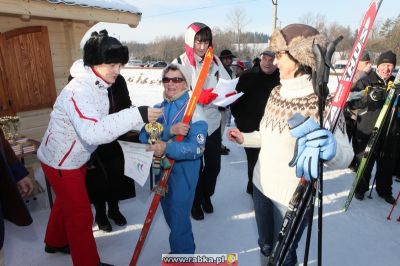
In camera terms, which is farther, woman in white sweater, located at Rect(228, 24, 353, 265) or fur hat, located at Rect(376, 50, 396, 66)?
fur hat, located at Rect(376, 50, 396, 66)

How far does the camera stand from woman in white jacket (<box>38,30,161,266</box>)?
5.86 ft

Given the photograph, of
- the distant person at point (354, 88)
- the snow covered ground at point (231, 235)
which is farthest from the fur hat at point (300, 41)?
the distant person at point (354, 88)

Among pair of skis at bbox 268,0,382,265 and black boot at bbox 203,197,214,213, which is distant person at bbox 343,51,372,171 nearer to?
black boot at bbox 203,197,214,213

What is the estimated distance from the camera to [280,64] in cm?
165

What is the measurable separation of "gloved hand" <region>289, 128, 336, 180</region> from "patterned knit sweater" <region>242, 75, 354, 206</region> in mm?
216

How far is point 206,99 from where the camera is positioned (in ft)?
7.78

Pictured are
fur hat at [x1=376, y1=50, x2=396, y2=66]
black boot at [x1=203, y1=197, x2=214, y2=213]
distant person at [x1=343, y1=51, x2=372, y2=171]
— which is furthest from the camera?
distant person at [x1=343, y1=51, x2=372, y2=171]

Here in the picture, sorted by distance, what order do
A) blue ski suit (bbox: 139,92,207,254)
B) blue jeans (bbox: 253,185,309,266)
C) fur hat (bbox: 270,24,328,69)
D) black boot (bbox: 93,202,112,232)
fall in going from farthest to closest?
1. black boot (bbox: 93,202,112,232)
2. blue ski suit (bbox: 139,92,207,254)
3. blue jeans (bbox: 253,185,309,266)
4. fur hat (bbox: 270,24,328,69)

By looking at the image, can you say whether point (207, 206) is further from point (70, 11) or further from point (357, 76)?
point (70, 11)

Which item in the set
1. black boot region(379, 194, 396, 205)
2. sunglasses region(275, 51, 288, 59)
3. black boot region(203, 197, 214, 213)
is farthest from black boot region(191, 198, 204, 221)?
black boot region(379, 194, 396, 205)

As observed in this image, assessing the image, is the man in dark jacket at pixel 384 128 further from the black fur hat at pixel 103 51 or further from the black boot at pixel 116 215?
the black fur hat at pixel 103 51

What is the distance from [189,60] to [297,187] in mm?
1870

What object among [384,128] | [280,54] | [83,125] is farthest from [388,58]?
[83,125]

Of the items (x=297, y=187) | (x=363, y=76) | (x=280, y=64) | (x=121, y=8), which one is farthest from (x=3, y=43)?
(x=363, y=76)
